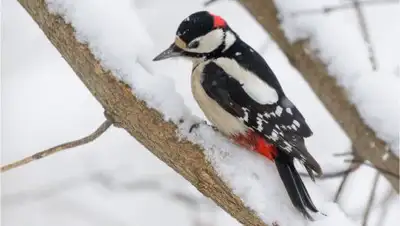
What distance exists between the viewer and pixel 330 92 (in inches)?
96.2

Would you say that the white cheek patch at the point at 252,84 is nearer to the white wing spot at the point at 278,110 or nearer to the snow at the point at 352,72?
the white wing spot at the point at 278,110

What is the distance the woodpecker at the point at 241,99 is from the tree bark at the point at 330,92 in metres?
0.37

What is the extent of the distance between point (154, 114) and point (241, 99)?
0.31m

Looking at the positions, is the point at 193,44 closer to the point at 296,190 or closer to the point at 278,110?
the point at 278,110

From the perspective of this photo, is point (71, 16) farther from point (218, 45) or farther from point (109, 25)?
point (218, 45)

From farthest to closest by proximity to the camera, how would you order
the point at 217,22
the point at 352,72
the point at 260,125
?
the point at 352,72
the point at 217,22
the point at 260,125

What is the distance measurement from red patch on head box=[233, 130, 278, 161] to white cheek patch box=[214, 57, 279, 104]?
0.10m

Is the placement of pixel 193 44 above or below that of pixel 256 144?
above

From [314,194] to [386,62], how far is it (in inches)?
84.6

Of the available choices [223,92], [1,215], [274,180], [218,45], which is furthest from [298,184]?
[1,215]

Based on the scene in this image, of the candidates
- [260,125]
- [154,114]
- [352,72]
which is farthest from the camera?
[352,72]

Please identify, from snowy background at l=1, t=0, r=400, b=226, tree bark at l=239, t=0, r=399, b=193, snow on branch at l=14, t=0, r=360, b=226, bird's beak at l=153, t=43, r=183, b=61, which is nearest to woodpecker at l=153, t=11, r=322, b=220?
bird's beak at l=153, t=43, r=183, b=61

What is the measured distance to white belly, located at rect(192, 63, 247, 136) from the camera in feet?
6.69

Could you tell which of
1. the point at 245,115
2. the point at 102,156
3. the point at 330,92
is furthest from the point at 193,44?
the point at 102,156
